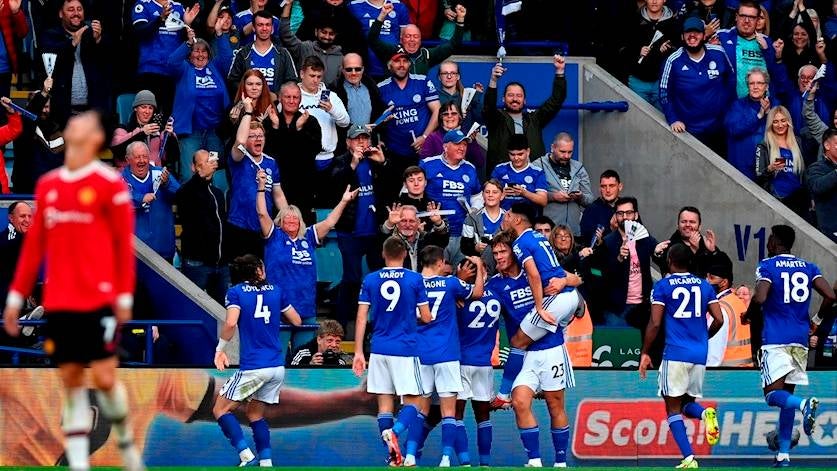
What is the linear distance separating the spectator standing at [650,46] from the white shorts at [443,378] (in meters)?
6.97

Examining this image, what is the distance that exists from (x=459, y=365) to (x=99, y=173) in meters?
6.48

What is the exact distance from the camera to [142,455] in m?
15.9

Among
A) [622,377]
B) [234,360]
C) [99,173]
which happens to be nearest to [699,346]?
[622,377]

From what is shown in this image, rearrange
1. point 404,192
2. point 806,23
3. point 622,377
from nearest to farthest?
point 622,377
point 404,192
point 806,23

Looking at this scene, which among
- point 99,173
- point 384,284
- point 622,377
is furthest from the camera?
point 622,377

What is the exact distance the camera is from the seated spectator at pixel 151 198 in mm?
17438

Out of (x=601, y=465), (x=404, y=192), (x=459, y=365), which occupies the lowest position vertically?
(x=601, y=465)

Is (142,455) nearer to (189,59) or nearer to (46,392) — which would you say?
(46,392)

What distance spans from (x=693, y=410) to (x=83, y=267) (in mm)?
7214

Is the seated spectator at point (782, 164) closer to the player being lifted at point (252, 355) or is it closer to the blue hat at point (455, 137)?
the blue hat at point (455, 137)

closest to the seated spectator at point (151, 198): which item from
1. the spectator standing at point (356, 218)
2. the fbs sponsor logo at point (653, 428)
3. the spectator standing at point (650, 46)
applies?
the spectator standing at point (356, 218)

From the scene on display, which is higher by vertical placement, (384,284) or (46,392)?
(384,284)

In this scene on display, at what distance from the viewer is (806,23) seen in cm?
2139

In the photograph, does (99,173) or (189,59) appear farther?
(189,59)
